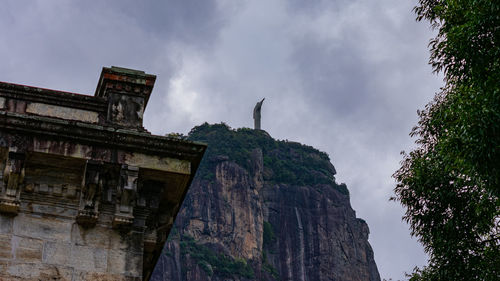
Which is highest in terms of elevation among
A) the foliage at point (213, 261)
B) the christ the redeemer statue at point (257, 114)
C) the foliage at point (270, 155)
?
the christ the redeemer statue at point (257, 114)

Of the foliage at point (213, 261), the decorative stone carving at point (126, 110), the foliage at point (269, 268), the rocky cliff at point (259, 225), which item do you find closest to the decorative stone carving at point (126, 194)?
the decorative stone carving at point (126, 110)

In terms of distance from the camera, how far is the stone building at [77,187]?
31.1 ft

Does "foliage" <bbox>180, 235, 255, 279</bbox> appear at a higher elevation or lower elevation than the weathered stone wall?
higher

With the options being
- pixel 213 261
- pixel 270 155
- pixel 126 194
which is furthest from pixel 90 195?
pixel 270 155

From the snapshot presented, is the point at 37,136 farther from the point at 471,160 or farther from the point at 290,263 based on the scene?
the point at 290,263

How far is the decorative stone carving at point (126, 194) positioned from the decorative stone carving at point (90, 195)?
0.28 metres

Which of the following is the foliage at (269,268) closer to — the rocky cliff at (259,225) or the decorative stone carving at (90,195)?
the rocky cliff at (259,225)

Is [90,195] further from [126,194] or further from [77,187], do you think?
[126,194]

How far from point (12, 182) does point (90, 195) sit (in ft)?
3.28

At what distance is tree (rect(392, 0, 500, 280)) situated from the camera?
12.4 m

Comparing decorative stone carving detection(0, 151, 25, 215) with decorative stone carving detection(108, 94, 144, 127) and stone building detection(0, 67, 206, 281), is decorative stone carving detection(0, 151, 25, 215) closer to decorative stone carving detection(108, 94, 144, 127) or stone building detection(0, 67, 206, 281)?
stone building detection(0, 67, 206, 281)

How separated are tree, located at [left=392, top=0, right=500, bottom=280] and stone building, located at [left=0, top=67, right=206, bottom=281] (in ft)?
16.2

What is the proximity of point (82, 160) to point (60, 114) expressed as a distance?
1146mm

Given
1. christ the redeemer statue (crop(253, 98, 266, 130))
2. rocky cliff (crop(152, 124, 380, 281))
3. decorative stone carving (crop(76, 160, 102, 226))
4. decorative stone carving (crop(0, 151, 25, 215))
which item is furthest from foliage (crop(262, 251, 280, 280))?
decorative stone carving (crop(0, 151, 25, 215))
